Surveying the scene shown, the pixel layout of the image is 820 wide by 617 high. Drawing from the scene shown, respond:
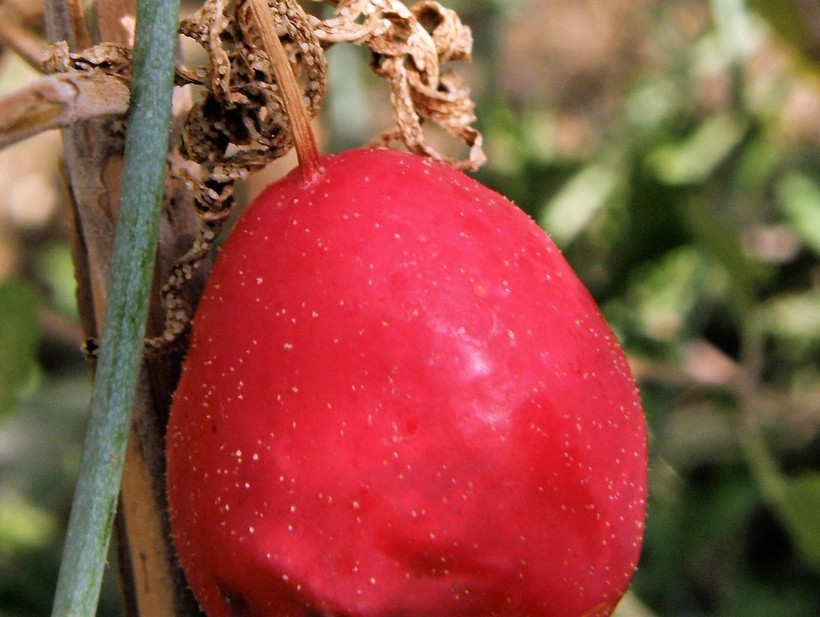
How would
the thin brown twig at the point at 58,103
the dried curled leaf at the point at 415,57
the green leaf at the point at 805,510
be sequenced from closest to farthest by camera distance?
the thin brown twig at the point at 58,103 < the dried curled leaf at the point at 415,57 < the green leaf at the point at 805,510

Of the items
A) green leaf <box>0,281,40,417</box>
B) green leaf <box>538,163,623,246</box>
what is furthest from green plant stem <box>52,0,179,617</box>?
green leaf <box>538,163,623,246</box>

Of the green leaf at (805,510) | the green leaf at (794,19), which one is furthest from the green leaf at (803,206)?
the green leaf at (805,510)

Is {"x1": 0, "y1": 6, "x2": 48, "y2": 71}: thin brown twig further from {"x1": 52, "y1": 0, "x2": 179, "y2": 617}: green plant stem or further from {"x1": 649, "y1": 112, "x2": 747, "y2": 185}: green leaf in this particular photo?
{"x1": 649, "y1": 112, "x2": 747, "y2": 185}: green leaf

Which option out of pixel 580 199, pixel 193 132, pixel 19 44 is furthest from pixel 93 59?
pixel 580 199

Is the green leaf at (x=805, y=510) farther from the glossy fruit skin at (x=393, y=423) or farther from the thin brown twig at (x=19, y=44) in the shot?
the thin brown twig at (x=19, y=44)

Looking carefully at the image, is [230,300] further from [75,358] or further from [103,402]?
[75,358]
